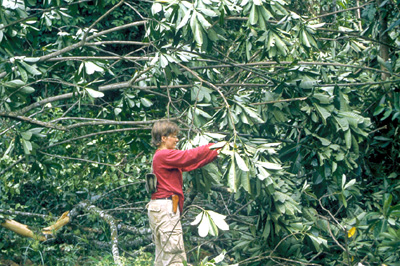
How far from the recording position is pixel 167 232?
14.4ft

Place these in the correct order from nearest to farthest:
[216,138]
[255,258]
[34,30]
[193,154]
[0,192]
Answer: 1. [193,154]
2. [216,138]
3. [255,258]
4. [34,30]
5. [0,192]

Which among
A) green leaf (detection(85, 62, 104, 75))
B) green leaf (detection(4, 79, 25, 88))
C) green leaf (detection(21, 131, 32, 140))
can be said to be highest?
green leaf (detection(85, 62, 104, 75))

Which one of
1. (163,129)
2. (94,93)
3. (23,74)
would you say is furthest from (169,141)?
(23,74)

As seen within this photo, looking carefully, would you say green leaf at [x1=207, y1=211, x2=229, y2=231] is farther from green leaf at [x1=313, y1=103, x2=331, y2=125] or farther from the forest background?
green leaf at [x1=313, y1=103, x2=331, y2=125]

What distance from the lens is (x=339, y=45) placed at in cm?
658

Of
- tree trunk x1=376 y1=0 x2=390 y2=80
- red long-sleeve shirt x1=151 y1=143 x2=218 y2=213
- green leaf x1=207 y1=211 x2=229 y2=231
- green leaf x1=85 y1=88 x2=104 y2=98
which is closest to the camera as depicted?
green leaf x1=207 y1=211 x2=229 y2=231

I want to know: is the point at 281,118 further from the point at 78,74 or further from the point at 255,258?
the point at 78,74

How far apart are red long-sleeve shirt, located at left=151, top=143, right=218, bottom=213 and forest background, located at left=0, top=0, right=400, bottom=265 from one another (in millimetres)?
215

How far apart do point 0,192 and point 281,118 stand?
11.8ft

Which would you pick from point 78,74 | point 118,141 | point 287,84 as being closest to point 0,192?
point 118,141

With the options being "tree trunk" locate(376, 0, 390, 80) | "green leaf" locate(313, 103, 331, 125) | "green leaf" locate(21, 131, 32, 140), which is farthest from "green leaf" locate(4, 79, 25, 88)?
"tree trunk" locate(376, 0, 390, 80)

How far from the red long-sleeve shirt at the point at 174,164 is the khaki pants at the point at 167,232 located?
0.29 ft

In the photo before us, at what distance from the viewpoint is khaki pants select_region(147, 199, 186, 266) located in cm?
439

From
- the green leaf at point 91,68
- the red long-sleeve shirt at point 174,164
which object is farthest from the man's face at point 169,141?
the green leaf at point 91,68
